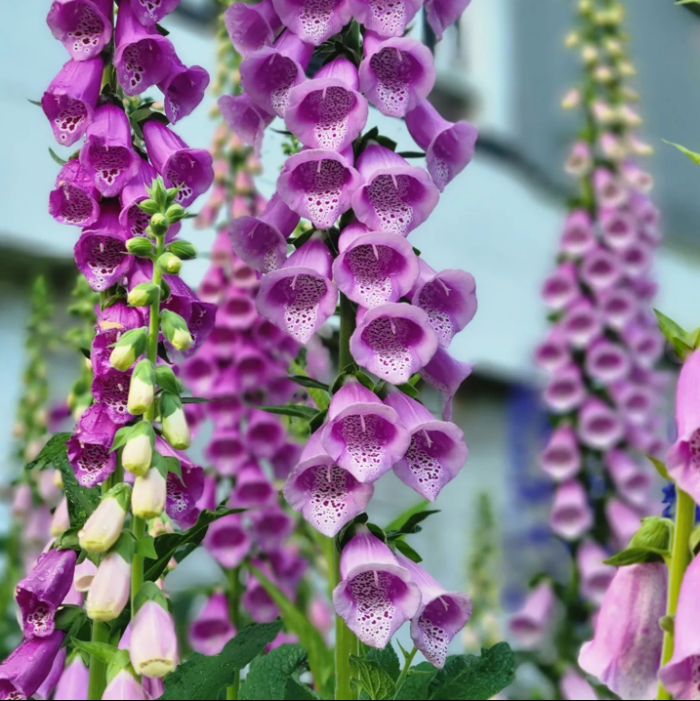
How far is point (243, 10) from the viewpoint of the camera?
746 mm

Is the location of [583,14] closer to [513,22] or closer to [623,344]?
[623,344]

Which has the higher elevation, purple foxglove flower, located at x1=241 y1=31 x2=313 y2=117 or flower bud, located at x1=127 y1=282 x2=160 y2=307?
purple foxglove flower, located at x1=241 y1=31 x2=313 y2=117

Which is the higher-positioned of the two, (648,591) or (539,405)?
(648,591)

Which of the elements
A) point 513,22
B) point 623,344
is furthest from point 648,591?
point 513,22

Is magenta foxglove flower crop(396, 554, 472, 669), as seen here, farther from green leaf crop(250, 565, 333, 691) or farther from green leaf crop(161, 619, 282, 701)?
green leaf crop(250, 565, 333, 691)

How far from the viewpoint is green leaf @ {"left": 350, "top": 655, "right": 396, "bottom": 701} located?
1.91ft

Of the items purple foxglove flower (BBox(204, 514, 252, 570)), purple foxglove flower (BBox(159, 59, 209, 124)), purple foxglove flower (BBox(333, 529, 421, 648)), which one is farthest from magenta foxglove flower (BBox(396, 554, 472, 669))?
purple foxglove flower (BBox(204, 514, 252, 570))

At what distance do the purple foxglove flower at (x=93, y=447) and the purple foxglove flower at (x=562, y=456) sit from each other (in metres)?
1.04

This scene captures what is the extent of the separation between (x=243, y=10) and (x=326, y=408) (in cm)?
27

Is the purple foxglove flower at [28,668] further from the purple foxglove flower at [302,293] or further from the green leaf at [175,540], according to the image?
the purple foxglove flower at [302,293]

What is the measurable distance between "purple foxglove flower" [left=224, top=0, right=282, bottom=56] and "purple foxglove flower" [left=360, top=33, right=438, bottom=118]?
0.09 meters

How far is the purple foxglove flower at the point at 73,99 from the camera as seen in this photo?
2.21 ft

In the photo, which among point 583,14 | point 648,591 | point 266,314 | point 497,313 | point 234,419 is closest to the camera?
point 648,591

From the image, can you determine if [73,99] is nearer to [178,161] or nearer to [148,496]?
[178,161]
